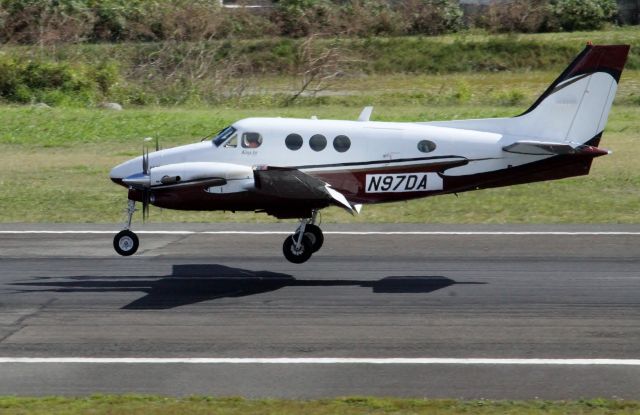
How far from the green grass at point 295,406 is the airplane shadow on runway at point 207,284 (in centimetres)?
481

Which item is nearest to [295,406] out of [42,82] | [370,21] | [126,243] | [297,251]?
[297,251]

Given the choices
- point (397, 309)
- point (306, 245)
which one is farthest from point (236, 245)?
point (397, 309)

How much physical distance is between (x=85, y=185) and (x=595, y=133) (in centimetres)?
1506

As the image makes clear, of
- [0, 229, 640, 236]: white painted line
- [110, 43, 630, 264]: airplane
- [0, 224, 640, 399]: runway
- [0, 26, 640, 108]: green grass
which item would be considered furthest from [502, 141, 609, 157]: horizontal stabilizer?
[0, 26, 640, 108]: green grass

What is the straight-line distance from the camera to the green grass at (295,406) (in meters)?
11.4

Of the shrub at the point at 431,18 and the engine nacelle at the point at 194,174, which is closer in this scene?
the engine nacelle at the point at 194,174

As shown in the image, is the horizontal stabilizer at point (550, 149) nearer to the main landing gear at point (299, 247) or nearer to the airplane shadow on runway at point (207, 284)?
the airplane shadow on runway at point (207, 284)

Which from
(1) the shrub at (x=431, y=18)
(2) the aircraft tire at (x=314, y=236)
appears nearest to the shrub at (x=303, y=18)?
(1) the shrub at (x=431, y=18)

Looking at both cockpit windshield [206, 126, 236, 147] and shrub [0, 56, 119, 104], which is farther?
shrub [0, 56, 119, 104]

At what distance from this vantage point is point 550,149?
17.9 meters

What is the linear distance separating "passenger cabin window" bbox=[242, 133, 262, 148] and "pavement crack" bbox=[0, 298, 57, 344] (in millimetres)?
4110

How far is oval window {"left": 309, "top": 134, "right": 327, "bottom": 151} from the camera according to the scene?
1822 cm

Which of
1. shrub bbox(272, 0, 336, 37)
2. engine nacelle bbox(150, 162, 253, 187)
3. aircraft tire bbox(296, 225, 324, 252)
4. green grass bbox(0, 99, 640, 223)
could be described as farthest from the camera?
shrub bbox(272, 0, 336, 37)

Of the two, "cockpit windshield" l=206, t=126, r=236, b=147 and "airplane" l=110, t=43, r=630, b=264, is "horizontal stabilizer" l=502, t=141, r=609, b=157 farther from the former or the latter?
"cockpit windshield" l=206, t=126, r=236, b=147
